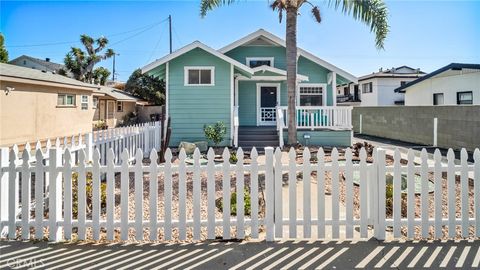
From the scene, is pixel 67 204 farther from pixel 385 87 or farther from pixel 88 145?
pixel 385 87

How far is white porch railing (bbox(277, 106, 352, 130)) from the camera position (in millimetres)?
13680

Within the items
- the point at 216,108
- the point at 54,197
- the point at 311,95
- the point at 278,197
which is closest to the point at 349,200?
the point at 278,197

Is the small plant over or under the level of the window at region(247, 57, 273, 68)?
under

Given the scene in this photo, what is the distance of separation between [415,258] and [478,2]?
1055 cm

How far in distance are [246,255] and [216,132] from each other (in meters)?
9.76

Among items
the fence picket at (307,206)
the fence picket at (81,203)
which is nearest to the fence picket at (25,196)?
the fence picket at (81,203)

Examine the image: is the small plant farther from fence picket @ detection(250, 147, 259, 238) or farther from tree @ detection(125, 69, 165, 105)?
tree @ detection(125, 69, 165, 105)

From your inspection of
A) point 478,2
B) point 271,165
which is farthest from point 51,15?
point 478,2

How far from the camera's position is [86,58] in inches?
1400

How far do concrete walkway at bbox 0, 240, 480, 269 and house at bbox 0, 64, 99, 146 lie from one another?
12.8 meters

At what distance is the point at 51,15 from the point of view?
483 inches

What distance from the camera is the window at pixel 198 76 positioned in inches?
527

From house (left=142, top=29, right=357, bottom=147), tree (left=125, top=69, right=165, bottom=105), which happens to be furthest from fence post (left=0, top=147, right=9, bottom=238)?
tree (left=125, top=69, right=165, bottom=105)

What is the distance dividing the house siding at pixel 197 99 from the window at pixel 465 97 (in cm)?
1373
